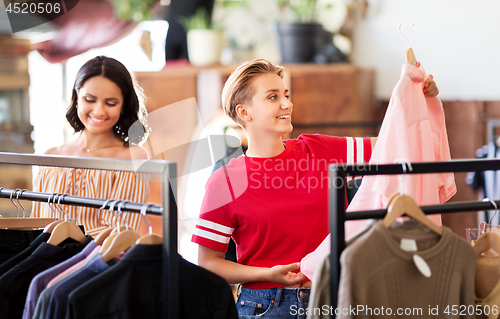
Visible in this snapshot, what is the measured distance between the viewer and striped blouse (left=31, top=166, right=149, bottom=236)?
167 centimetres

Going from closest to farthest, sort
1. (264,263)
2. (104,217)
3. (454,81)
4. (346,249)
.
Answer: (346,249), (264,263), (104,217), (454,81)

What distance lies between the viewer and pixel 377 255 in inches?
36.6

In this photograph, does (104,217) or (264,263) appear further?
A: (104,217)

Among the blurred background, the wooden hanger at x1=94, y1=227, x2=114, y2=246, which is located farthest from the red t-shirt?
the blurred background

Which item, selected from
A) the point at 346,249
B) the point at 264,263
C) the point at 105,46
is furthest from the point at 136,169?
the point at 105,46

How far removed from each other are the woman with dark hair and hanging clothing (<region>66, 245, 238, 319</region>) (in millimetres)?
653

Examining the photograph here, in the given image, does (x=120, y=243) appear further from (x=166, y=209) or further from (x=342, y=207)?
(x=342, y=207)

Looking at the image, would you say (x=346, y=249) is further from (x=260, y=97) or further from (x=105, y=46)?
(x=105, y=46)

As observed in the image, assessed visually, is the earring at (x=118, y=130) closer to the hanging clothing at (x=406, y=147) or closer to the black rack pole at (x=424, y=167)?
the hanging clothing at (x=406, y=147)

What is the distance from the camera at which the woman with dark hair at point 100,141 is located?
5.51 feet

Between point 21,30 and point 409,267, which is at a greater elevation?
point 21,30

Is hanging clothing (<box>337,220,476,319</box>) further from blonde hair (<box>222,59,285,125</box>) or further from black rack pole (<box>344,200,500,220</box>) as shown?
blonde hair (<box>222,59,285,125</box>)

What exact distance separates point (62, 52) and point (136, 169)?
3670 millimetres

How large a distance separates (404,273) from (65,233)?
28.6 inches
